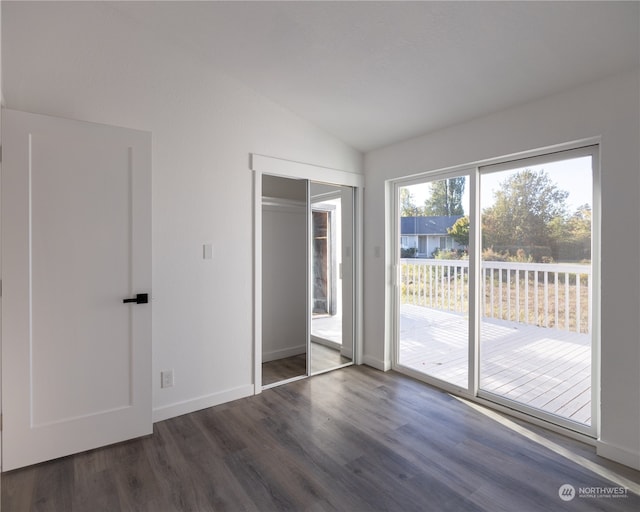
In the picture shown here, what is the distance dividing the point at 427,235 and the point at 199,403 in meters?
2.52

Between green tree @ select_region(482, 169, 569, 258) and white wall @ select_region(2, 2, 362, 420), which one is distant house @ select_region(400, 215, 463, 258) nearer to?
green tree @ select_region(482, 169, 569, 258)

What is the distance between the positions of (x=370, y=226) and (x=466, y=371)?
1.71 meters

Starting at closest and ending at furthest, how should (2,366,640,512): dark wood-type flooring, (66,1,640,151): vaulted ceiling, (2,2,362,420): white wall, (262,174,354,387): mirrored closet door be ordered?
1. (2,366,640,512): dark wood-type flooring
2. (66,1,640,151): vaulted ceiling
3. (2,2,362,420): white wall
4. (262,174,354,387): mirrored closet door

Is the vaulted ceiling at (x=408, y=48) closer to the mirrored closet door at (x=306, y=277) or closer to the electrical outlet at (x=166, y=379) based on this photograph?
the mirrored closet door at (x=306, y=277)

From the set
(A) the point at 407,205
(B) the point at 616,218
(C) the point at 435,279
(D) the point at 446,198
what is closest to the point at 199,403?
(C) the point at 435,279

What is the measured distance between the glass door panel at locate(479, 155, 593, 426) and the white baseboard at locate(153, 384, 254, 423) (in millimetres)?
2069

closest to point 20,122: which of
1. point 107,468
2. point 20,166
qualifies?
point 20,166

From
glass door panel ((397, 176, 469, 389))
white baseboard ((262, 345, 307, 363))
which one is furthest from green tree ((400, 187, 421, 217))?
white baseboard ((262, 345, 307, 363))

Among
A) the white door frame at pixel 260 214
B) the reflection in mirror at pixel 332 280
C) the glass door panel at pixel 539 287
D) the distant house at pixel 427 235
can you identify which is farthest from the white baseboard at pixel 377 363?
the distant house at pixel 427 235

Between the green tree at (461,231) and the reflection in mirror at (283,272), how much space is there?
1.62 metres

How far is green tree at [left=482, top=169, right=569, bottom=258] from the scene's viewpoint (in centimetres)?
245

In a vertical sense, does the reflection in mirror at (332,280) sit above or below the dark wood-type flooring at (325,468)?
above

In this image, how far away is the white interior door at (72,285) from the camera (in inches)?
77.2

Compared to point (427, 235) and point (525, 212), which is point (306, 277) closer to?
point (427, 235)
